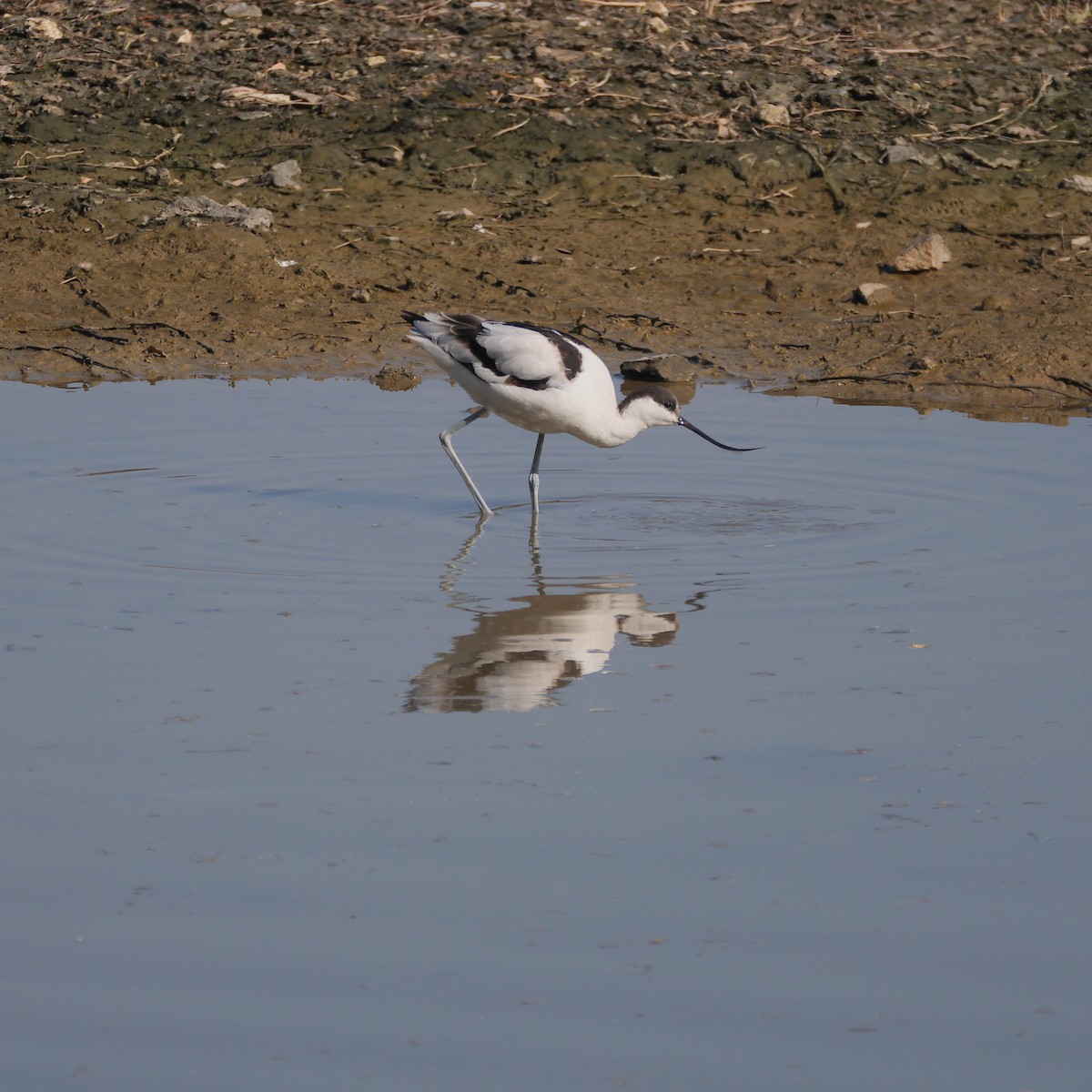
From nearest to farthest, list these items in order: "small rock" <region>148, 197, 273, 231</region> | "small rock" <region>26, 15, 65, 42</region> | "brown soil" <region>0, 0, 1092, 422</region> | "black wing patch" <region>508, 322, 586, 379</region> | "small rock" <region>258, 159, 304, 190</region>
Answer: "black wing patch" <region>508, 322, 586, 379</region> < "brown soil" <region>0, 0, 1092, 422</region> < "small rock" <region>148, 197, 273, 231</region> < "small rock" <region>258, 159, 304, 190</region> < "small rock" <region>26, 15, 65, 42</region>

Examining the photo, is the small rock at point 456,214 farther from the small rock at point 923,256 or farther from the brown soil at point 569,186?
the small rock at point 923,256

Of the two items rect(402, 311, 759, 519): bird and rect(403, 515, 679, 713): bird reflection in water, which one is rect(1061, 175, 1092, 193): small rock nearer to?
rect(402, 311, 759, 519): bird

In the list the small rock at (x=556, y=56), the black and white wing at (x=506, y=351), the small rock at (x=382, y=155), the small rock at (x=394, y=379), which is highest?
the small rock at (x=556, y=56)

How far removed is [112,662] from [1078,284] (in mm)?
7188

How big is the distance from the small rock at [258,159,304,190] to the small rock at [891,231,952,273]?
12.3 ft

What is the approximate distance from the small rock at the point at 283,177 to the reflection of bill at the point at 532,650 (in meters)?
6.22

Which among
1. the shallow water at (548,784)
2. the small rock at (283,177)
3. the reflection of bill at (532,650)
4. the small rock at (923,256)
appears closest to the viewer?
the shallow water at (548,784)

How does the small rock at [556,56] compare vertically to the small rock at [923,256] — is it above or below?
above

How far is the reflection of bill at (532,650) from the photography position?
190 inches

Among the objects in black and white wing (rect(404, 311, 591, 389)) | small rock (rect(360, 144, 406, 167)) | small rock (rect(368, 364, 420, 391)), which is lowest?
small rock (rect(368, 364, 420, 391))

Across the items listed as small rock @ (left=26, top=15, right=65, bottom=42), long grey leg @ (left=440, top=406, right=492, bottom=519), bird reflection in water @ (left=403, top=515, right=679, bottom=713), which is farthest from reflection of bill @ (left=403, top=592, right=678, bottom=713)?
small rock @ (left=26, top=15, right=65, bottom=42)

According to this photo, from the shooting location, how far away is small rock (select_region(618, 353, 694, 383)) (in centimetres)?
936

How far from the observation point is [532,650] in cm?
534

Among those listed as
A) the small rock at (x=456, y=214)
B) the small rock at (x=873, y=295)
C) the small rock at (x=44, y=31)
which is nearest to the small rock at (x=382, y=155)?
the small rock at (x=456, y=214)
